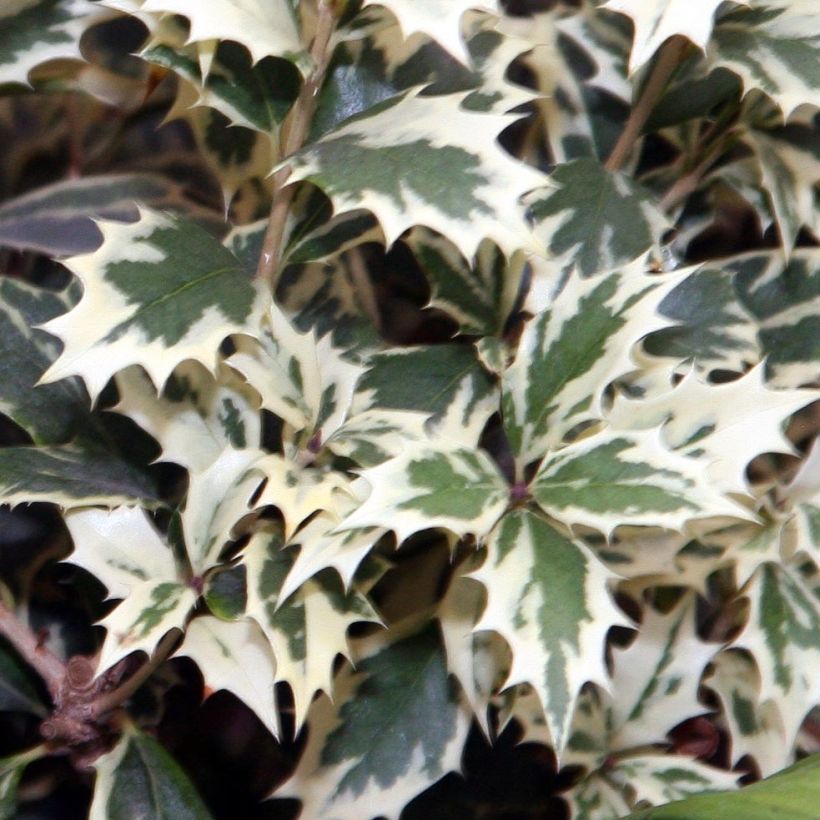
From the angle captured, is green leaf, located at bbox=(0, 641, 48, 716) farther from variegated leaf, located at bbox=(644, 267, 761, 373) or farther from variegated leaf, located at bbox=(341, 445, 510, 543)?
variegated leaf, located at bbox=(644, 267, 761, 373)

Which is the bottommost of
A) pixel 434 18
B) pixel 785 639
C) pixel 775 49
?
pixel 785 639

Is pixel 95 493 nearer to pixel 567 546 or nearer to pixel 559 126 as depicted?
pixel 567 546

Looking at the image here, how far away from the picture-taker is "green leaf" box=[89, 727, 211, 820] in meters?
0.73

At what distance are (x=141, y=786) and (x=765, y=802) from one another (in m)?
0.43

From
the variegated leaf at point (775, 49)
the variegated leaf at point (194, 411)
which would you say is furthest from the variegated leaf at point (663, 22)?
the variegated leaf at point (194, 411)

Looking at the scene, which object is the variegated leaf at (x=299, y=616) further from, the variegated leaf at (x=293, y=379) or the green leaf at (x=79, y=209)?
the green leaf at (x=79, y=209)

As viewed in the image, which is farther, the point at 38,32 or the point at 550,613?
the point at 38,32

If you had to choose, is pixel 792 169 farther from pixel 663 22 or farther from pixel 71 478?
pixel 71 478

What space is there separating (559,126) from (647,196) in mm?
141

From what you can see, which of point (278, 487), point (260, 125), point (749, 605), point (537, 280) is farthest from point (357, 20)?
point (749, 605)

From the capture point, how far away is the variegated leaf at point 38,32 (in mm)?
792

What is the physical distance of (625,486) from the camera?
0.62m

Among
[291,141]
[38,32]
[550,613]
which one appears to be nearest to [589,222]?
[291,141]

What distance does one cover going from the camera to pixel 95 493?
0.74m
